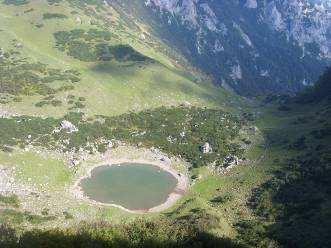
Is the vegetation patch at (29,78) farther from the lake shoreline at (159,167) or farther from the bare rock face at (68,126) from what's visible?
the lake shoreline at (159,167)

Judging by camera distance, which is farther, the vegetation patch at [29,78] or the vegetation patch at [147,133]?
the vegetation patch at [29,78]

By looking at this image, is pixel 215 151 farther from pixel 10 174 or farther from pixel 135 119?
pixel 10 174

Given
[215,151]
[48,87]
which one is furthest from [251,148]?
[48,87]

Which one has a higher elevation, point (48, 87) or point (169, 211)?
point (169, 211)

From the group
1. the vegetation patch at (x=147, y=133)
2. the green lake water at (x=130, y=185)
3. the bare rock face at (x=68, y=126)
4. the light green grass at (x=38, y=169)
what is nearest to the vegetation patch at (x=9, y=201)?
the light green grass at (x=38, y=169)

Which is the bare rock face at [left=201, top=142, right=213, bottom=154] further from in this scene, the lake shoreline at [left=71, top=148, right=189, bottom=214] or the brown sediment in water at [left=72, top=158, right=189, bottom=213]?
the brown sediment in water at [left=72, top=158, right=189, bottom=213]
